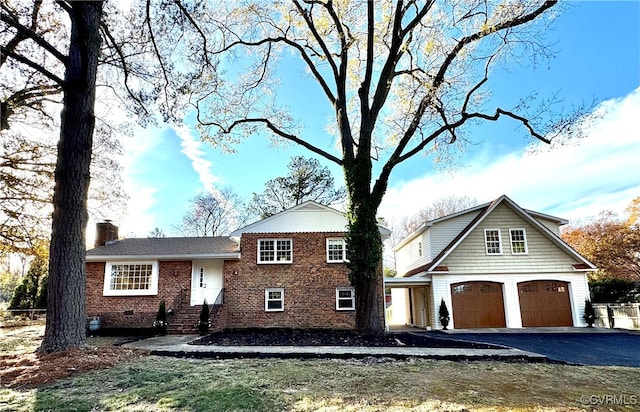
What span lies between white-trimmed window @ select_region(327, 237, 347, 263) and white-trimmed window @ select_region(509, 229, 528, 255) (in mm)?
8137

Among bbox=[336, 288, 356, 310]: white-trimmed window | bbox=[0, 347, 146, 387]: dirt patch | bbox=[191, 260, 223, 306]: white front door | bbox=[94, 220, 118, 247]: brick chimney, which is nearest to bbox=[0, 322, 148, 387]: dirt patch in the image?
bbox=[0, 347, 146, 387]: dirt patch

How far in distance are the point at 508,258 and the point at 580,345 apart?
20.9ft

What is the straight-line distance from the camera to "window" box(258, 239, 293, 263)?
652 inches

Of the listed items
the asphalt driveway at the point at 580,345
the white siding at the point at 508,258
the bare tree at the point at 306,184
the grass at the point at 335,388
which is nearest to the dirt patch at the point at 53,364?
the grass at the point at 335,388

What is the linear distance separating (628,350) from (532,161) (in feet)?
22.0

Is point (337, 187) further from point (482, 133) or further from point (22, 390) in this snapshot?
point (22, 390)

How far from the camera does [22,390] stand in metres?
5.27

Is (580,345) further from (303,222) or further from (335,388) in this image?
(303,222)

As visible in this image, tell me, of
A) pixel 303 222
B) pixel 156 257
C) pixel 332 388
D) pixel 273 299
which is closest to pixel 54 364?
pixel 332 388

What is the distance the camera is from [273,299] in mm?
16250

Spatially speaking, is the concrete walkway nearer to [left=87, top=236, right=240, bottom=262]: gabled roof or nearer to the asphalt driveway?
the asphalt driveway

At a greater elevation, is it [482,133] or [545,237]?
[482,133]

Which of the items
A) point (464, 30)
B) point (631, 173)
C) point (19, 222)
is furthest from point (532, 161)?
point (19, 222)

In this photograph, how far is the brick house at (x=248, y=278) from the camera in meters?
15.8
